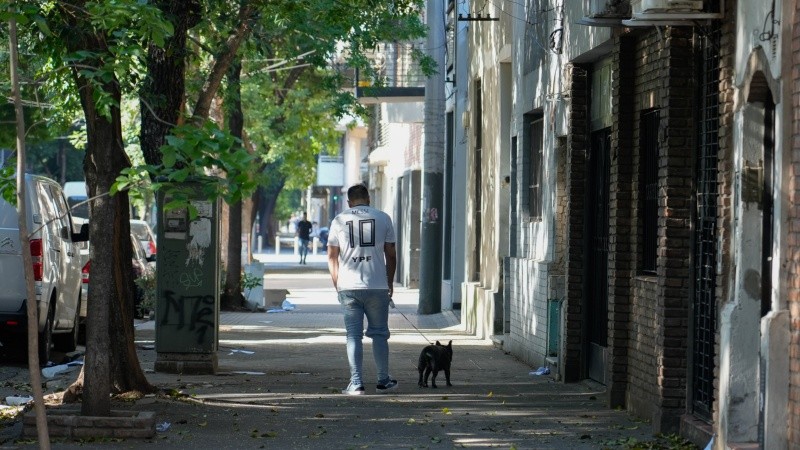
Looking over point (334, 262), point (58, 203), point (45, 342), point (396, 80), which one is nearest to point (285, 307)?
point (396, 80)

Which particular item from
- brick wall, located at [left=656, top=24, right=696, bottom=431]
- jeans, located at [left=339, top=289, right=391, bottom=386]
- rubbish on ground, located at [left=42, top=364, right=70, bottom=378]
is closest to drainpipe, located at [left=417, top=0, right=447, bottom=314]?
rubbish on ground, located at [left=42, top=364, right=70, bottom=378]

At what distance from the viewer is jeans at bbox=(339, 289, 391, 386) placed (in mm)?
12539

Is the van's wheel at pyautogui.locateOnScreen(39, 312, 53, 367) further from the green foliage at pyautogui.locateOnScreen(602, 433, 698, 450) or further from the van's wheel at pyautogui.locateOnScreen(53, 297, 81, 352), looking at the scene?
the green foliage at pyautogui.locateOnScreen(602, 433, 698, 450)

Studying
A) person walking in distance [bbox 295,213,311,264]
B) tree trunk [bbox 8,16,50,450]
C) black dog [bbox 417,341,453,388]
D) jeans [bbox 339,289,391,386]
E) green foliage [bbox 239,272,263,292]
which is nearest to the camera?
tree trunk [bbox 8,16,50,450]

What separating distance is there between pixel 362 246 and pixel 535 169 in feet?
15.6

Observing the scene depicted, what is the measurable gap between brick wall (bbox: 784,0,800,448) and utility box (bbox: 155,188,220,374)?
24.9 feet

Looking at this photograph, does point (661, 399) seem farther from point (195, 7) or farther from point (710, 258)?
point (195, 7)

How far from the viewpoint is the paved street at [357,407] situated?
9.73 metres

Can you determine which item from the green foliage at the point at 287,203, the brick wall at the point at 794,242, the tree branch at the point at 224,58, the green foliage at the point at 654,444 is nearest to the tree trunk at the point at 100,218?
the green foliage at the point at 654,444

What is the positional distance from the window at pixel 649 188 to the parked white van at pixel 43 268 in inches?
203

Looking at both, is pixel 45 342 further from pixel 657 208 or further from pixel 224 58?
pixel 657 208

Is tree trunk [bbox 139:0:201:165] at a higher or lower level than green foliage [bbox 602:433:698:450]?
higher

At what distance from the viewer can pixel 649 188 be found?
11641mm

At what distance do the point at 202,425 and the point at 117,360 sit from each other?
1.48 m
